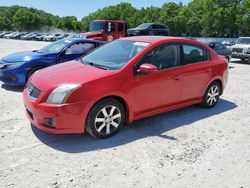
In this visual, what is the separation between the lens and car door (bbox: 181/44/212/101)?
530 cm

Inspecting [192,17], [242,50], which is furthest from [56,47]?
[192,17]

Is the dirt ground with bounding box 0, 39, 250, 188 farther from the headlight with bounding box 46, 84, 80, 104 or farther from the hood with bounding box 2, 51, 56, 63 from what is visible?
the hood with bounding box 2, 51, 56, 63

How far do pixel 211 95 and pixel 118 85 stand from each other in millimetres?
2700

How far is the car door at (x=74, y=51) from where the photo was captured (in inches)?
304

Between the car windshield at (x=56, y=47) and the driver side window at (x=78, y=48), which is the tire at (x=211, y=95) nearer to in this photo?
the driver side window at (x=78, y=48)

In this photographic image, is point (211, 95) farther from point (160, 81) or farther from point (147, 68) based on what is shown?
point (147, 68)

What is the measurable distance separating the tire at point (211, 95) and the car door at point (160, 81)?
1007 millimetres

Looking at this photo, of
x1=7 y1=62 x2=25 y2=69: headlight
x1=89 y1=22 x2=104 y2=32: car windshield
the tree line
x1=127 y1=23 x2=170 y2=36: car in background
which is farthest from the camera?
the tree line

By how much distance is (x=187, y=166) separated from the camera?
3.66 meters

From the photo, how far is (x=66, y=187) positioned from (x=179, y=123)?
2.68m

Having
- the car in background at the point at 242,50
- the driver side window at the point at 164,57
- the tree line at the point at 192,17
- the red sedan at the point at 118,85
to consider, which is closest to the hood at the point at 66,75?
the red sedan at the point at 118,85

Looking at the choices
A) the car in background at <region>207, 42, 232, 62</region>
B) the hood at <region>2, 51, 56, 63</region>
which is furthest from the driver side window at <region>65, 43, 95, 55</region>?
the car in background at <region>207, 42, 232, 62</region>

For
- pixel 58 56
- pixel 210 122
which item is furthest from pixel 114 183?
pixel 58 56

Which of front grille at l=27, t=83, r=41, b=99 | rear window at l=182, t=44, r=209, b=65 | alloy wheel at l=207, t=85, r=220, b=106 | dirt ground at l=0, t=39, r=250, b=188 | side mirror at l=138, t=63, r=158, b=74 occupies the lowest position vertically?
dirt ground at l=0, t=39, r=250, b=188
